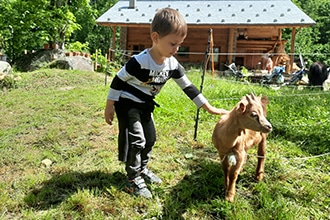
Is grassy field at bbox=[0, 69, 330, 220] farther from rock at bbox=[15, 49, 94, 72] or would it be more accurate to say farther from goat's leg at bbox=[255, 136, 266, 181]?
rock at bbox=[15, 49, 94, 72]

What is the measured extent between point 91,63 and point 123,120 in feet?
35.9

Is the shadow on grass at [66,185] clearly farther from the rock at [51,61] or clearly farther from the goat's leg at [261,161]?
the rock at [51,61]

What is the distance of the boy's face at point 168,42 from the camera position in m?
2.35

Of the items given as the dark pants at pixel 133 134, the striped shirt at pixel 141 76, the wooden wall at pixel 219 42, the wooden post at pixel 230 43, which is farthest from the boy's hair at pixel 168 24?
the wooden wall at pixel 219 42

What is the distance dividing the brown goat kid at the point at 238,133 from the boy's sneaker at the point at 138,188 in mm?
711

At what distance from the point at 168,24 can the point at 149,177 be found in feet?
4.98

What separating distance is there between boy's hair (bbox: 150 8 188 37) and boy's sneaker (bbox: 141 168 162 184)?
1.40 meters

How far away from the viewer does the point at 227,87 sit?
283 inches

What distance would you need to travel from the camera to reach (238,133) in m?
2.37

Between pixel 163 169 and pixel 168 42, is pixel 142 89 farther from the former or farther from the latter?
pixel 163 169

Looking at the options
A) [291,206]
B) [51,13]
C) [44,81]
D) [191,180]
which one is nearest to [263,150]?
[291,206]

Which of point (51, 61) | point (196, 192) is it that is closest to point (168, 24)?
point (196, 192)

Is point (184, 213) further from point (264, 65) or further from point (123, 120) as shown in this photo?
point (264, 65)

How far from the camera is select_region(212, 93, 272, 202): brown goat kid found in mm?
2229
